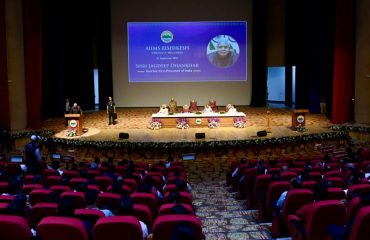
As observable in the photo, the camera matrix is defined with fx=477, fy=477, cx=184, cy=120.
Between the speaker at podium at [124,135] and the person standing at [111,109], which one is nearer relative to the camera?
the speaker at podium at [124,135]

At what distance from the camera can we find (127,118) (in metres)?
21.1

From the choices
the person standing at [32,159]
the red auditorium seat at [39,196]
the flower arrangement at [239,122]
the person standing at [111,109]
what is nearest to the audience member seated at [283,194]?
the red auditorium seat at [39,196]

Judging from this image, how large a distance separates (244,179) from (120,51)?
56.4 feet

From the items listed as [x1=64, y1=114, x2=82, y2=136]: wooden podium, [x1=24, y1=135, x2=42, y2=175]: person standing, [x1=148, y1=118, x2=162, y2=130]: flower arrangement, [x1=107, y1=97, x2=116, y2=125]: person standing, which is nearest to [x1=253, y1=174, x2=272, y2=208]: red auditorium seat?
[x1=24, y1=135, x2=42, y2=175]: person standing

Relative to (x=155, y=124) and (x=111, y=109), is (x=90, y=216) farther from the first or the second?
(x=111, y=109)

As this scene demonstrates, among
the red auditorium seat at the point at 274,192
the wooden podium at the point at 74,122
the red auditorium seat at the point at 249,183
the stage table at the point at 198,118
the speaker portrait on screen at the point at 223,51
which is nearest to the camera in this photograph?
the red auditorium seat at the point at 274,192

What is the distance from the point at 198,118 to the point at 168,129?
1256 millimetres

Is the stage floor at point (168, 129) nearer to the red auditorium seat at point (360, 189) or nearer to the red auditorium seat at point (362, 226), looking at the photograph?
the red auditorium seat at point (360, 189)

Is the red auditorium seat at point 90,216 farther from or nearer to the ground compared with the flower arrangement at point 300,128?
farther from the ground

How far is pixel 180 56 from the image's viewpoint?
23.8 meters

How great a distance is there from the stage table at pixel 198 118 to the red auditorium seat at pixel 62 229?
556 inches

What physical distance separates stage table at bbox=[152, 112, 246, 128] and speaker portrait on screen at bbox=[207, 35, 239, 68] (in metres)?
6.07

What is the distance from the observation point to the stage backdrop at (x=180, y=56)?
23906 mm

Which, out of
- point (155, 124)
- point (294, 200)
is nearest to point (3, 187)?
point (294, 200)
